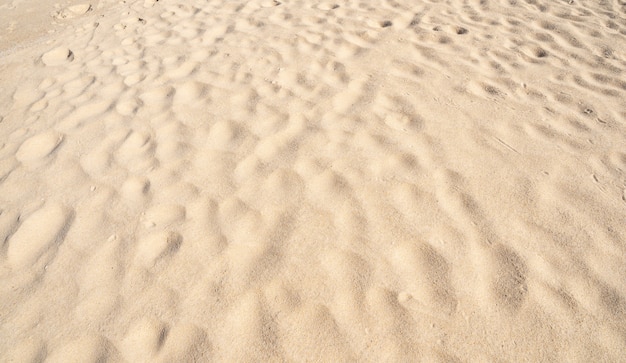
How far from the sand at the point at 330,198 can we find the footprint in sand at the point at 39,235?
1 centimetres

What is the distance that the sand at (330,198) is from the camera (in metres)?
1.51

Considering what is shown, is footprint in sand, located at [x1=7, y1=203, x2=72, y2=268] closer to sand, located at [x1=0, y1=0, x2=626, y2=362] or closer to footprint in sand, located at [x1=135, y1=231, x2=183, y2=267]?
sand, located at [x1=0, y1=0, x2=626, y2=362]

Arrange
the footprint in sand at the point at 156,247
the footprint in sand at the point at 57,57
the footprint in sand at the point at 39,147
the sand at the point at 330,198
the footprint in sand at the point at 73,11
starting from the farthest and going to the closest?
the footprint in sand at the point at 73,11 → the footprint in sand at the point at 57,57 → the footprint in sand at the point at 39,147 → the footprint in sand at the point at 156,247 → the sand at the point at 330,198

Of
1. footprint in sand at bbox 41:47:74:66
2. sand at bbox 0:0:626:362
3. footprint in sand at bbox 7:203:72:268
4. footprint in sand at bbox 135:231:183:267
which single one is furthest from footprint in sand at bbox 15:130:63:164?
footprint in sand at bbox 41:47:74:66

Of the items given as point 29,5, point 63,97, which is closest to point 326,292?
point 63,97

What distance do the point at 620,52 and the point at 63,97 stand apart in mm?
4305

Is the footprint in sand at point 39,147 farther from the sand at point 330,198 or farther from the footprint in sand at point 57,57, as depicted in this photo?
the footprint in sand at point 57,57

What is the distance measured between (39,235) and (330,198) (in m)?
1.52

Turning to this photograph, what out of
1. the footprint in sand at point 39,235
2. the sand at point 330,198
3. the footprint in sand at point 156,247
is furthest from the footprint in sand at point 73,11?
the footprint in sand at point 156,247

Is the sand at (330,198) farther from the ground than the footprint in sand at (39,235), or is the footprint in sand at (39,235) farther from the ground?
the sand at (330,198)

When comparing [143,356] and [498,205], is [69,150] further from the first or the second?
[498,205]

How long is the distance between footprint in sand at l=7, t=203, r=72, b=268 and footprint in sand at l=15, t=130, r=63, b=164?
541mm

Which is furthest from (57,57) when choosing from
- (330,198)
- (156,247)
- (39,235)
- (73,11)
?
(330,198)

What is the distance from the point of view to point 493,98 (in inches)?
99.3
